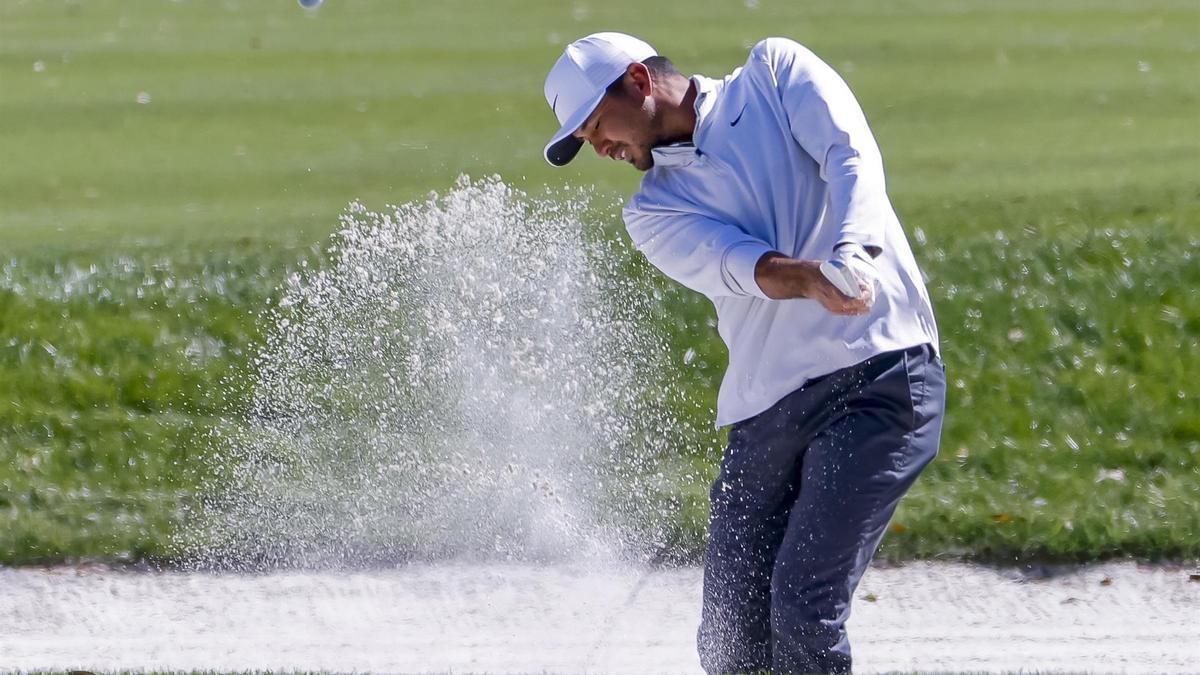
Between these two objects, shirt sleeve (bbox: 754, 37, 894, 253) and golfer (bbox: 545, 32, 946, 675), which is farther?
golfer (bbox: 545, 32, 946, 675)

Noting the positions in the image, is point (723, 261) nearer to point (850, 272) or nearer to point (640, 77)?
point (850, 272)

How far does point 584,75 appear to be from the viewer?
3.57 m

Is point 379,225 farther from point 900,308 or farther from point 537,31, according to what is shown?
point 537,31

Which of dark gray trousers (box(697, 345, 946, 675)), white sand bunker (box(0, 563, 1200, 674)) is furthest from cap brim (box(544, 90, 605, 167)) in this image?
white sand bunker (box(0, 563, 1200, 674))

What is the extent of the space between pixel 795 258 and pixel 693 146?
1.11ft

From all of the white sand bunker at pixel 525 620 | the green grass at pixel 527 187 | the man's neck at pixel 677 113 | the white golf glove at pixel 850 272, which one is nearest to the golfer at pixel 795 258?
the man's neck at pixel 677 113

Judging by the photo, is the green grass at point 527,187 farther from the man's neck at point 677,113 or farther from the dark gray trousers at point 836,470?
the man's neck at point 677,113

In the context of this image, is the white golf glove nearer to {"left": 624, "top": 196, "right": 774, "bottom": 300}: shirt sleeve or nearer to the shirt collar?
{"left": 624, "top": 196, "right": 774, "bottom": 300}: shirt sleeve

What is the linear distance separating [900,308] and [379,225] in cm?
476

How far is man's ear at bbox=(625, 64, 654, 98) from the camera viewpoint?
3.56m

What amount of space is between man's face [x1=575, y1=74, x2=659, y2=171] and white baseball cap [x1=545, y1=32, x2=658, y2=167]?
3 centimetres

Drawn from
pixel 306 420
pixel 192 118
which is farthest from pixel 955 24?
pixel 306 420

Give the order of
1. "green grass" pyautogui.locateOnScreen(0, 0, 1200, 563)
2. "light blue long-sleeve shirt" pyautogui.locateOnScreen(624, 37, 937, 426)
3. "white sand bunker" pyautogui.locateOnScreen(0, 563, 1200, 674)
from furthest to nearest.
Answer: "green grass" pyautogui.locateOnScreen(0, 0, 1200, 563), "white sand bunker" pyautogui.locateOnScreen(0, 563, 1200, 674), "light blue long-sleeve shirt" pyautogui.locateOnScreen(624, 37, 937, 426)

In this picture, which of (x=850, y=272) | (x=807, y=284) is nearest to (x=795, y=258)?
(x=807, y=284)
